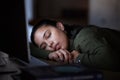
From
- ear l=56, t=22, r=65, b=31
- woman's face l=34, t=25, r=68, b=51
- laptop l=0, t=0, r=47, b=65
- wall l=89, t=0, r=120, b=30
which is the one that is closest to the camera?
laptop l=0, t=0, r=47, b=65

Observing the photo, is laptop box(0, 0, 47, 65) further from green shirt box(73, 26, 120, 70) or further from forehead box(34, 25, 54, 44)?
forehead box(34, 25, 54, 44)

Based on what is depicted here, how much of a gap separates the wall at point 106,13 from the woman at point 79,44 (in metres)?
2.39

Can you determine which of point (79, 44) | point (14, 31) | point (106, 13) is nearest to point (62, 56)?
point (79, 44)

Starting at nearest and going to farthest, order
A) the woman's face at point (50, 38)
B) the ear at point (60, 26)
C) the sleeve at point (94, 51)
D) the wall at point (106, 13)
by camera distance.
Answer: the sleeve at point (94, 51), the woman's face at point (50, 38), the ear at point (60, 26), the wall at point (106, 13)

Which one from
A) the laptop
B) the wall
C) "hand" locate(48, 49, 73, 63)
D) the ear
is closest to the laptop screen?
the laptop

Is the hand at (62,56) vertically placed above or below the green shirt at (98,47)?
below

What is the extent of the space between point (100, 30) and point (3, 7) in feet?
2.31

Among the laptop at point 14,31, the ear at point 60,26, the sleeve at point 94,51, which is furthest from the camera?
the ear at point 60,26

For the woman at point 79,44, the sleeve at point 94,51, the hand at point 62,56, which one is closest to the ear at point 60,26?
the woman at point 79,44

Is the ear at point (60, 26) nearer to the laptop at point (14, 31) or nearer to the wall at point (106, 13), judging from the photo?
the laptop at point (14, 31)

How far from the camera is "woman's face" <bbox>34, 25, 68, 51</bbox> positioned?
1.66 metres

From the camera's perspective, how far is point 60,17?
5.07 metres

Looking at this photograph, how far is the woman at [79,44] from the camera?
54.7 inches

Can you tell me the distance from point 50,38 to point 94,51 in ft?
1.05
